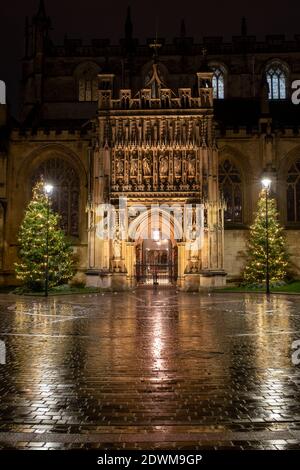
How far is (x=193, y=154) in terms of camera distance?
34.2 meters

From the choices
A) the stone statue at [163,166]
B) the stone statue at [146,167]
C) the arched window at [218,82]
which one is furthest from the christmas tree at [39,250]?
→ the arched window at [218,82]

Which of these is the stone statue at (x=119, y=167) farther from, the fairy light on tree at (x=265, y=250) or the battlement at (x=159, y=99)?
the fairy light on tree at (x=265, y=250)

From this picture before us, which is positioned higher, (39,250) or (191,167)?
(191,167)

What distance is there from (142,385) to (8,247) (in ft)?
106

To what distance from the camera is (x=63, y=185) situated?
39.4 m

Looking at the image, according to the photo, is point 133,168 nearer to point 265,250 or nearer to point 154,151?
point 154,151

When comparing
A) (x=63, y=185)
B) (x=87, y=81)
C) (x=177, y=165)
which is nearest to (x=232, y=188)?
(x=177, y=165)

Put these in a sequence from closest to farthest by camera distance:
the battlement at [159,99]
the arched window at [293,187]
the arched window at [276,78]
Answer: the battlement at [159,99]
the arched window at [293,187]
the arched window at [276,78]

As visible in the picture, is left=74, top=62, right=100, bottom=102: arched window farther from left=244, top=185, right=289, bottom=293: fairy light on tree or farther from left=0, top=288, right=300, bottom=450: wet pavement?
left=0, top=288, right=300, bottom=450: wet pavement

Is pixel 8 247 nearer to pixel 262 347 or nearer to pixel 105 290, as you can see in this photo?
pixel 105 290

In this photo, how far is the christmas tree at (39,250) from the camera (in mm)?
31266

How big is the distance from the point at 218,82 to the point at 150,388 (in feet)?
146

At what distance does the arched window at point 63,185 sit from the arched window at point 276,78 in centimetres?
2135

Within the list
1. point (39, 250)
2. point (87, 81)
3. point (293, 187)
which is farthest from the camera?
point (87, 81)
